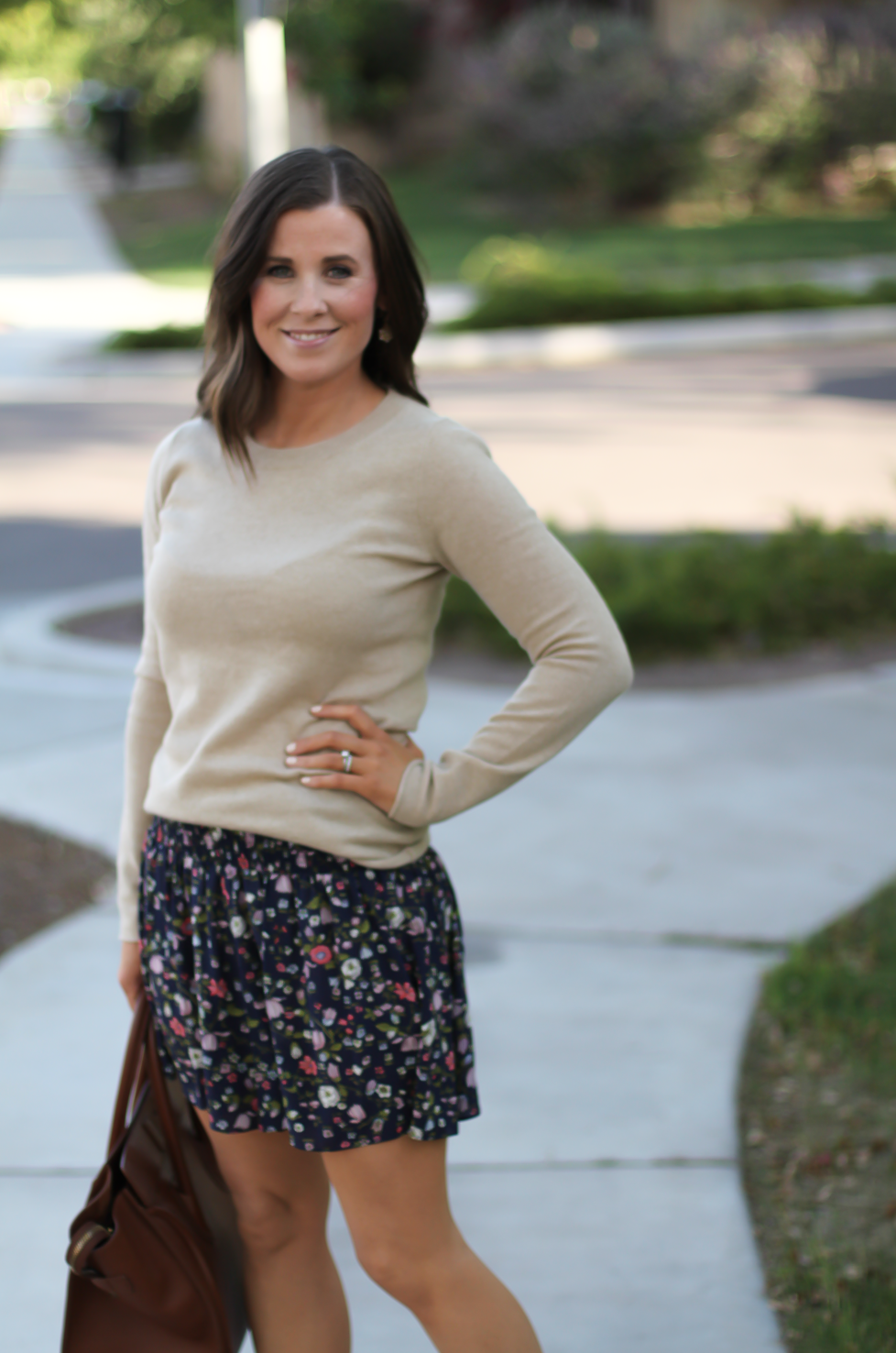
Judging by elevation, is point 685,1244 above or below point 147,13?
below

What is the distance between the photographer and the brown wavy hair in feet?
6.38

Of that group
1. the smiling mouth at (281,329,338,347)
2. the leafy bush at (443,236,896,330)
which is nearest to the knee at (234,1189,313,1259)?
the smiling mouth at (281,329,338,347)

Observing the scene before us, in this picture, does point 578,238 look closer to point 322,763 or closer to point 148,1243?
point 322,763

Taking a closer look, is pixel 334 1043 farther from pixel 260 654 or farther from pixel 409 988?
pixel 260 654

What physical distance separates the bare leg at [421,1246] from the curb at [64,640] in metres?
4.59

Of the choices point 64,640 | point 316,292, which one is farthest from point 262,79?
point 316,292

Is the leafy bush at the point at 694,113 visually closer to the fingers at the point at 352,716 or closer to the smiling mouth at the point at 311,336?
the smiling mouth at the point at 311,336

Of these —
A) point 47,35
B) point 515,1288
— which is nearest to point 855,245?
point 515,1288

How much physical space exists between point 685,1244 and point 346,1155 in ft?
3.56

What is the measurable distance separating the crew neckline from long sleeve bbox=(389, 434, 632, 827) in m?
0.11

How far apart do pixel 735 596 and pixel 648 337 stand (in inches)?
458

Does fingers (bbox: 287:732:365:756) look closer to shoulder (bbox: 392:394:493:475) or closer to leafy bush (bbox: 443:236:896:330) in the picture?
shoulder (bbox: 392:394:493:475)

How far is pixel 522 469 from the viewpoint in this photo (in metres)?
10.7

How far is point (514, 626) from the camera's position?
202cm
